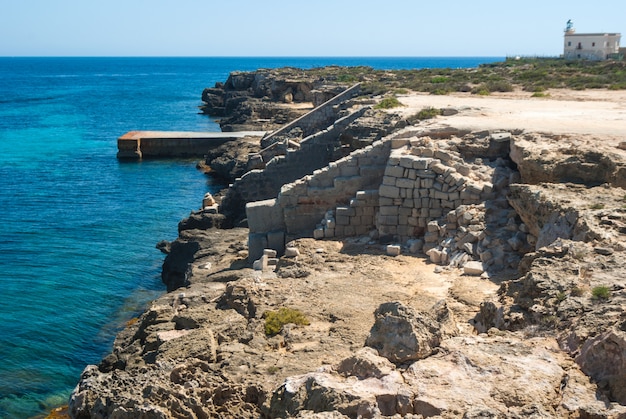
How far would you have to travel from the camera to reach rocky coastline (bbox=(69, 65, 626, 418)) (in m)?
5.42

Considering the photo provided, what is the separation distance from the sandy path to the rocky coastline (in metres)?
0.46

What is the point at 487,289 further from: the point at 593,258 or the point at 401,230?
the point at 401,230

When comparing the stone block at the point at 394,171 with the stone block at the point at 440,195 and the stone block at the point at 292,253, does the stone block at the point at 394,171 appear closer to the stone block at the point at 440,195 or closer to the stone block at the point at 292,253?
the stone block at the point at 440,195

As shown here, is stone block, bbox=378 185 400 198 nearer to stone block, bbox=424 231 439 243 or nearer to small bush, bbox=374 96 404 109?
stone block, bbox=424 231 439 243

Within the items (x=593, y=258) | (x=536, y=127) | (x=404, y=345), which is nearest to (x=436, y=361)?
(x=404, y=345)

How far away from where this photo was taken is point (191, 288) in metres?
11.6

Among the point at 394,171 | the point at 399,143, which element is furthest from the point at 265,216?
the point at 399,143

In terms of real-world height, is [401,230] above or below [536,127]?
below

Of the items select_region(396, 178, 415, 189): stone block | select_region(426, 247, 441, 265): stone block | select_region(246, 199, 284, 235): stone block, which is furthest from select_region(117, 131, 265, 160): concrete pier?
select_region(426, 247, 441, 265): stone block

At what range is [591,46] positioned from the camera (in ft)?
179

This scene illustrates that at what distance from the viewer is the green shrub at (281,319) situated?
25.9 feet

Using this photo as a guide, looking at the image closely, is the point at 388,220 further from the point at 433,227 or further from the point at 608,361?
the point at 608,361

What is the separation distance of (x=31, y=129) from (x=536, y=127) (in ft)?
138

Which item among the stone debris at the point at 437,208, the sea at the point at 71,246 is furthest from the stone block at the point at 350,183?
the sea at the point at 71,246
